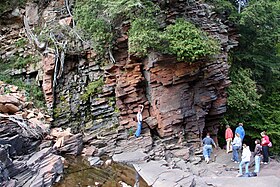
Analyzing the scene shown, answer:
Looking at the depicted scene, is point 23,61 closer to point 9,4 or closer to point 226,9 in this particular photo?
point 9,4

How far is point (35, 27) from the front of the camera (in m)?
18.9

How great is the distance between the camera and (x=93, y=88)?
15.8m

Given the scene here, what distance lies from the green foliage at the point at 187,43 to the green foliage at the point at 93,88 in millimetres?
4130

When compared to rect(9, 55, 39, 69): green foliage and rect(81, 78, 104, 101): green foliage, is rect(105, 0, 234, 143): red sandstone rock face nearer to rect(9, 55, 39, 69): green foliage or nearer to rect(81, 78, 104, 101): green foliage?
rect(81, 78, 104, 101): green foliage

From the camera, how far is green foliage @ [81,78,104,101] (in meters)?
15.8

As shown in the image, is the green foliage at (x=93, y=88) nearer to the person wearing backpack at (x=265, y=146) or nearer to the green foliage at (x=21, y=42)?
the green foliage at (x=21, y=42)

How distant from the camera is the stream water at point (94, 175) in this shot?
996cm

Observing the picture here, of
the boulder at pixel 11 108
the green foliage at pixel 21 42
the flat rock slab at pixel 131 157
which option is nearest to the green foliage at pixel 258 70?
the flat rock slab at pixel 131 157

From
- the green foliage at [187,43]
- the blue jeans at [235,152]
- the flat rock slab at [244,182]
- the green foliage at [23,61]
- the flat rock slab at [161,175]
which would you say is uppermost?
the green foliage at [187,43]

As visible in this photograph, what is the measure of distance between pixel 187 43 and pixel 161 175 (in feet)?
18.6

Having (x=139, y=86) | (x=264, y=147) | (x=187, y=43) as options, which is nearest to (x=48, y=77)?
(x=139, y=86)

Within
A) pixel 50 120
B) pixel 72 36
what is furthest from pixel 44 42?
pixel 50 120

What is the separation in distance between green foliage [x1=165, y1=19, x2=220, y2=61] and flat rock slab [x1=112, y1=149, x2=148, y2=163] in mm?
4211

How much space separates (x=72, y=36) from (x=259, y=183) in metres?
11.5
